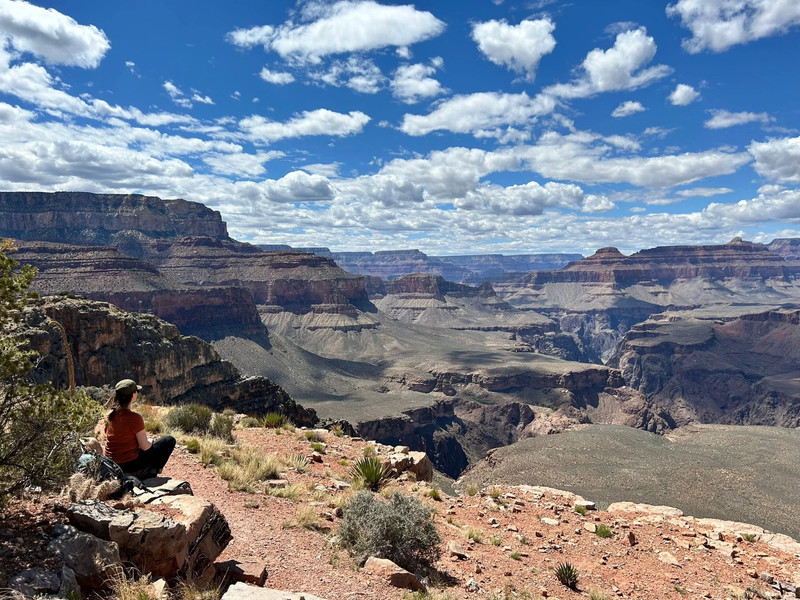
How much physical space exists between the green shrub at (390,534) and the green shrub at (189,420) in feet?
29.1

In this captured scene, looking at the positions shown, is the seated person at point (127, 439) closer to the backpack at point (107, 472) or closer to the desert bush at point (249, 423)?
the backpack at point (107, 472)

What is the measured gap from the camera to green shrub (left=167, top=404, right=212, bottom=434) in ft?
53.7

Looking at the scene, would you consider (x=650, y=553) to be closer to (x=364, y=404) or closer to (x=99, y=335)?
(x=99, y=335)

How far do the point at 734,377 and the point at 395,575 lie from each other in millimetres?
202839

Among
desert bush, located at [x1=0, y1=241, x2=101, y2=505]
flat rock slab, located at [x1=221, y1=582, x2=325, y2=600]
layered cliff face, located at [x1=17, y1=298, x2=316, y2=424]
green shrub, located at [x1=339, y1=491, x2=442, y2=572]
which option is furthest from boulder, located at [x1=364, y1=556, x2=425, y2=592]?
layered cliff face, located at [x1=17, y1=298, x2=316, y2=424]

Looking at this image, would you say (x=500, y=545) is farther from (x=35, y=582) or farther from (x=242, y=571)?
(x=35, y=582)

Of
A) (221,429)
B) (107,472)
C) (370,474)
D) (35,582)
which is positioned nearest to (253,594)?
(35,582)

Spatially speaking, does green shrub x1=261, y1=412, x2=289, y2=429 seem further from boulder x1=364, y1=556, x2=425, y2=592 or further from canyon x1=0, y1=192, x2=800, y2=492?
canyon x1=0, y1=192, x2=800, y2=492

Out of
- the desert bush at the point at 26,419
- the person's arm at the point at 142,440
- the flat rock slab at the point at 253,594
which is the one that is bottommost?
the flat rock slab at the point at 253,594

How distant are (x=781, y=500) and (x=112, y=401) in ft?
194

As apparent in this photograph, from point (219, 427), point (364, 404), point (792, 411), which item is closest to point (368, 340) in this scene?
point (364, 404)

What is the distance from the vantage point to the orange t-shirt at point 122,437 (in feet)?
27.8

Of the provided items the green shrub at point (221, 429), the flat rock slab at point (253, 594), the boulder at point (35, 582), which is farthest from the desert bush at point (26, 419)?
the green shrub at point (221, 429)

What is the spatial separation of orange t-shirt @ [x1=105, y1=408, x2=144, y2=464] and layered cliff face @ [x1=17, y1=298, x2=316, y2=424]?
3123 centimetres
